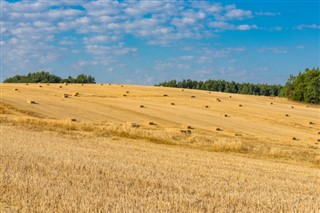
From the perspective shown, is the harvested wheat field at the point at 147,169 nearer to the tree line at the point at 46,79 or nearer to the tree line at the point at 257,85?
the tree line at the point at 257,85

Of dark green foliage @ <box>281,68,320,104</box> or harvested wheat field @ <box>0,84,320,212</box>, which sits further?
dark green foliage @ <box>281,68,320,104</box>

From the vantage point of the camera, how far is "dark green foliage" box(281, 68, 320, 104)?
9244 centimetres

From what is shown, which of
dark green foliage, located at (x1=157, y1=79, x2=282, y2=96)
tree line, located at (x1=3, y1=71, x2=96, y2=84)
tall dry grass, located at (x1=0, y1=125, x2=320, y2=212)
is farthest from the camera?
dark green foliage, located at (x1=157, y1=79, x2=282, y2=96)

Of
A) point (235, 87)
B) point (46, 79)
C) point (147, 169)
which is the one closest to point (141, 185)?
point (147, 169)

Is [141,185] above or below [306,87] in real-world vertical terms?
below

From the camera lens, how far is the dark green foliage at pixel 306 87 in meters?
92.4

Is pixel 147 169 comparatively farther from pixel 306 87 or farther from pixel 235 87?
pixel 235 87

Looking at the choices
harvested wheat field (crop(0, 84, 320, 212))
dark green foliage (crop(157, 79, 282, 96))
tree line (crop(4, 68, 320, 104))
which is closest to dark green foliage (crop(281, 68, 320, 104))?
tree line (crop(4, 68, 320, 104))

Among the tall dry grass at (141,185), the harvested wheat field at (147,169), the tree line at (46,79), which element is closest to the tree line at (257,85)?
the tree line at (46,79)

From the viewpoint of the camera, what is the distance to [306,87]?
93.6 metres

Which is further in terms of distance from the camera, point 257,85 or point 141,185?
point 257,85

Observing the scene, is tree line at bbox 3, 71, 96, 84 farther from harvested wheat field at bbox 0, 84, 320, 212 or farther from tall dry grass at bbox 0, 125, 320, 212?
tall dry grass at bbox 0, 125, 320, 212

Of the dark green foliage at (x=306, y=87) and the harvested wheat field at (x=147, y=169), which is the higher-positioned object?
the dark green foliage at (x=306, y=87)

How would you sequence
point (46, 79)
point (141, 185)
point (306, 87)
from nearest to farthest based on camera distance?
point (141, 185)
point (306, 87)
point (46, 79)
